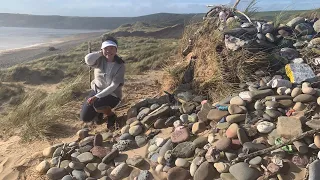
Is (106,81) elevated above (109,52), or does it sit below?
below

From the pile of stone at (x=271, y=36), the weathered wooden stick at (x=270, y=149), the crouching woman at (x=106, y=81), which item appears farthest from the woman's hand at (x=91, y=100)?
the weathered wooden stick at (x=270, y=149)

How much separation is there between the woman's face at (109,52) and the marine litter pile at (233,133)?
840 millimetres

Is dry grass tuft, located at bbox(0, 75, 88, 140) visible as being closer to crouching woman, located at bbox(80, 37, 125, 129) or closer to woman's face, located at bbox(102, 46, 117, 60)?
crouching woman, located at bbox(80, 37, 125, 129)

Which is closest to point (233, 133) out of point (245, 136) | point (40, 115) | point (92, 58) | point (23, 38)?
point (245, 136)

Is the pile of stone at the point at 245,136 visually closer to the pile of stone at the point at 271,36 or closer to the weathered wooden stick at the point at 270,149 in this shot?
the weathered wooden stick at the point at 270,149

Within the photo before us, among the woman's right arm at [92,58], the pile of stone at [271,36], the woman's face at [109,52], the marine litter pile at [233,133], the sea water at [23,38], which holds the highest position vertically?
the pile of stone at [271,36]

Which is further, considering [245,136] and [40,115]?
[40,115]

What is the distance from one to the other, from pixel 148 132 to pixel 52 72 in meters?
7.46

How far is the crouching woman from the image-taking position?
471 centimetres

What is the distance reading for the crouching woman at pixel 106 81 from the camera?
4.71 m

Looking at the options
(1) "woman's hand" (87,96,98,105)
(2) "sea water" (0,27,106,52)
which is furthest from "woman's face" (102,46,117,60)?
(2) "sea water" (0,27,106,52)

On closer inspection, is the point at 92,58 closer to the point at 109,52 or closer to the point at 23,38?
the point at 109,52

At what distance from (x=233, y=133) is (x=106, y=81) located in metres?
2.14

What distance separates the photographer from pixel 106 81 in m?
4.86
